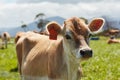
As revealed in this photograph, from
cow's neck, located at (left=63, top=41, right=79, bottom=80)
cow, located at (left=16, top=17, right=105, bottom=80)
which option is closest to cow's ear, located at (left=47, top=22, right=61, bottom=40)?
cow, located at (left=16, top=17, right=105, bottom=80)

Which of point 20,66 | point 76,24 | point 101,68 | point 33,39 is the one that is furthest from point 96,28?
point 101,68

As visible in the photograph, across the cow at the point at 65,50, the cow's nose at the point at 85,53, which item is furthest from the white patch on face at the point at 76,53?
the cow's nose at the point at 85,53

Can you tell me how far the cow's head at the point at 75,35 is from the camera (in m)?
8.55

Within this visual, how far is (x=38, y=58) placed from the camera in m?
10.9

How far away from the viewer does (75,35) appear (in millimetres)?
8992

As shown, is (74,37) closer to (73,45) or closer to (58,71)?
(73,45)

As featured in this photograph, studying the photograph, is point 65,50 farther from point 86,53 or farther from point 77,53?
point 86,53

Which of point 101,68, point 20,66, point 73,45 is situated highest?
point 73,45

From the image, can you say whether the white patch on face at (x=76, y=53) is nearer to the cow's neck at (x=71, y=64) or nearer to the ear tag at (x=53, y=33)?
the cow's neck at (x=71, y=64)

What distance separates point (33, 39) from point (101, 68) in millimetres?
6240

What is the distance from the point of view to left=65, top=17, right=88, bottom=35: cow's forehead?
910 centimetres

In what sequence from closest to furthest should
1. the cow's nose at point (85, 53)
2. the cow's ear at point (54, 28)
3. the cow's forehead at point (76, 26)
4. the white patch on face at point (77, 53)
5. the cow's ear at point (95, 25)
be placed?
the cow's nose at point (85, 53)
the white patch on face at point (77, 53)
the cow's forehead at point (76, 26)
the cow's ear at point (54, 28)
the cow's ear at point (95, 25)

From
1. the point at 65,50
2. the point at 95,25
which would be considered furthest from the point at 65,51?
the point at 95,25

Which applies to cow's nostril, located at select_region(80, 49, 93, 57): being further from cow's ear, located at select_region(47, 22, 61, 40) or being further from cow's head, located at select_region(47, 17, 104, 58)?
cow's ear, located at select_region(47, 22, 61, 40)
